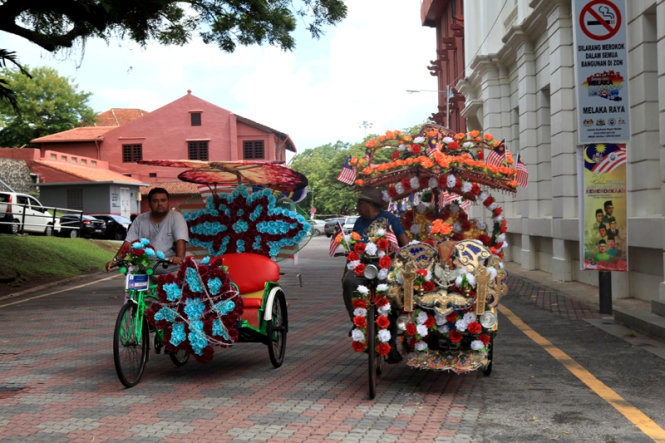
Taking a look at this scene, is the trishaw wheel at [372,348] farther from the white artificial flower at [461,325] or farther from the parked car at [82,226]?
the parked car at [82,226]

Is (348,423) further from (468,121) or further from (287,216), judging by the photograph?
(468,121)

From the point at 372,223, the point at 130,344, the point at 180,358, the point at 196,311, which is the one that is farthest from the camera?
the point at 180,358

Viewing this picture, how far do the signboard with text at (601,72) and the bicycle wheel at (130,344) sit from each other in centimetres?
737

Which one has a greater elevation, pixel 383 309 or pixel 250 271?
pixel 250 271

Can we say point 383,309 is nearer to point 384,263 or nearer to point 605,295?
point 384,263

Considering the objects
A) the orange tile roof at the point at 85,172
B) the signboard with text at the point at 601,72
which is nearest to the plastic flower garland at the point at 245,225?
the signboard with text at the point at 601,72

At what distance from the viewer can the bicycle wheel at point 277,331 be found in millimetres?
7781

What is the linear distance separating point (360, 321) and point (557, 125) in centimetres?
1223

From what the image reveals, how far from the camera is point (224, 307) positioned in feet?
24.2

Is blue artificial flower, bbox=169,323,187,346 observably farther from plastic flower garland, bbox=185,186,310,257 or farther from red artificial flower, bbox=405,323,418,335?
red artificial flower, bbox=405,323,418,335

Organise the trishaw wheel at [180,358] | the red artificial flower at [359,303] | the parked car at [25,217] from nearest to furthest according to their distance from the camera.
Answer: the red artificial flower at [359,303] → the trishaw wheel at [180,358] → the parked car at [25,217]

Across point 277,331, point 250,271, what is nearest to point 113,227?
point 250,271

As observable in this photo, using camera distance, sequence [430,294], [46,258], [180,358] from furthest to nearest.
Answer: [46,258], [180,358], [430,294]

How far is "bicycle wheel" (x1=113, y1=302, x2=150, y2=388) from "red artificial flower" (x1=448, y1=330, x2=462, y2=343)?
2797mm
